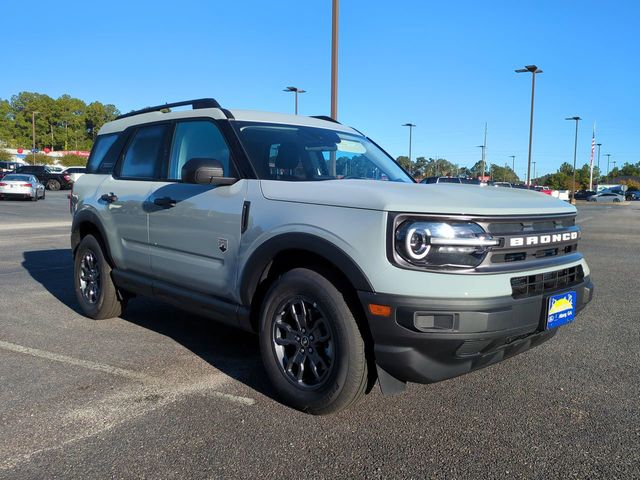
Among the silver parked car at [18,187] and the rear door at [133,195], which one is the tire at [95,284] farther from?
the silver parked car at [18,187]

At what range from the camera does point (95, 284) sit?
562 cm

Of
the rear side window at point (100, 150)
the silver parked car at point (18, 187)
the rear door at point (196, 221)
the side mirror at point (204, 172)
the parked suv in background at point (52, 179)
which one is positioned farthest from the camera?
the parked suv in background at point (52, 179)

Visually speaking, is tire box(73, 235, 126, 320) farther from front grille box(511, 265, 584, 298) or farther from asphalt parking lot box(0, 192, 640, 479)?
front grille box(511, 265, 584, 298)

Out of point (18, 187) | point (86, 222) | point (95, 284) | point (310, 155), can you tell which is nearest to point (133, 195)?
point (86, 222)

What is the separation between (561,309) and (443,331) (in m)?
0.92

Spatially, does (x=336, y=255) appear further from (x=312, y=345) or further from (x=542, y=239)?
(x=542, y=239)

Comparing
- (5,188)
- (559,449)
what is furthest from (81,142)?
(559,449)

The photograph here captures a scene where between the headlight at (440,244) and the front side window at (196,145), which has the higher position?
the front side window at (196,145)

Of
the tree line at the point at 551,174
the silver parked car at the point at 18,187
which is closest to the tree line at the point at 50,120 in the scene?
the tree line at the point at 551,174

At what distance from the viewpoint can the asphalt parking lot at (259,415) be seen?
281cm

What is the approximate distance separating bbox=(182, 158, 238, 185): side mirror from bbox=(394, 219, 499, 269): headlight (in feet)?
4.66

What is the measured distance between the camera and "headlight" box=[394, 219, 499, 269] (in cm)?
292

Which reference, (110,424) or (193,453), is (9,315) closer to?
(110,424)

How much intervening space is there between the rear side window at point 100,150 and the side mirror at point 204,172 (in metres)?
2.24
